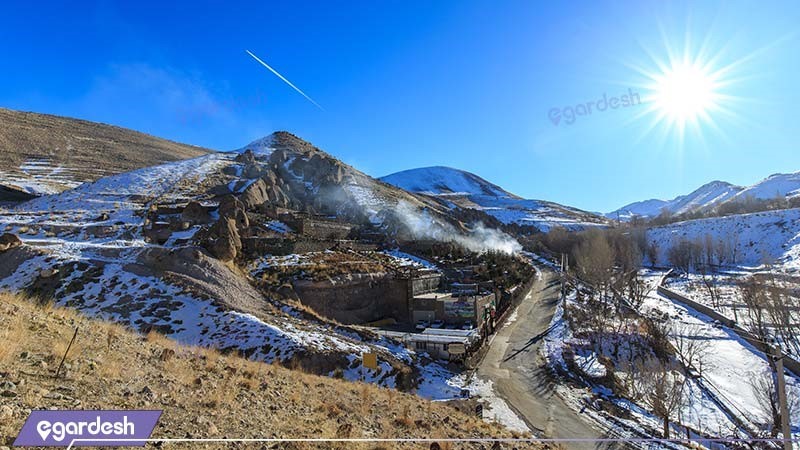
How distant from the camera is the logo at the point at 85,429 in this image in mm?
4191

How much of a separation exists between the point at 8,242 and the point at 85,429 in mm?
21501

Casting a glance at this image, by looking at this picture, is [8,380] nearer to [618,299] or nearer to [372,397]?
[372,397]

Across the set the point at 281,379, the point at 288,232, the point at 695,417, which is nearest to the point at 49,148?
the point at 288,232

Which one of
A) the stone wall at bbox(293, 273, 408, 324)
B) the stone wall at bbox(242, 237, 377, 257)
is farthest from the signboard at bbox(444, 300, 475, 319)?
the stone wall at bbox(242, 237, 377, 257)

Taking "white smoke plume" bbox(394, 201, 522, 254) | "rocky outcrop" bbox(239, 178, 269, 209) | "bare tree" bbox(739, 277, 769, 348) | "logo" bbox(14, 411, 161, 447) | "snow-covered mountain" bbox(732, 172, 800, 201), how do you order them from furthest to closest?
"snow-covered mountain" bbox(732, 172, 800, 201)
"white smoke plume" bbox(394, 201, 522, 254)
"rocky outcrop" bbox(239, 178, 269, 209)
"bare tree" bbox(739, 277, 769, 348)
"logo" bbox(14, 411, 161, 447)

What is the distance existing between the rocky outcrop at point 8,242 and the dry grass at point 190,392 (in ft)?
46.2

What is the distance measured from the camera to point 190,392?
283 inches

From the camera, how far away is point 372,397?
1072cm

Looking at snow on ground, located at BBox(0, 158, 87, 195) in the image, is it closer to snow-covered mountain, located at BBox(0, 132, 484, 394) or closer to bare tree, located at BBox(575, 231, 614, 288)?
snow-covered mountain, located at BBox(0, 132, 484, 394)

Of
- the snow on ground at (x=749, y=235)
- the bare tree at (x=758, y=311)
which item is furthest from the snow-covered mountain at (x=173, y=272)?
the snow on ground at (x=749, y=235)

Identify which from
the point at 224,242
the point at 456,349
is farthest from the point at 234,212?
the point at 456,349

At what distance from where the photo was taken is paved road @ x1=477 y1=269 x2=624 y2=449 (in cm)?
1440

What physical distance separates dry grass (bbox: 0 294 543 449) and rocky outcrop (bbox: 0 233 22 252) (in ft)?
46.2

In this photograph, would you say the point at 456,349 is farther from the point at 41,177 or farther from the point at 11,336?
the point at 41,177
